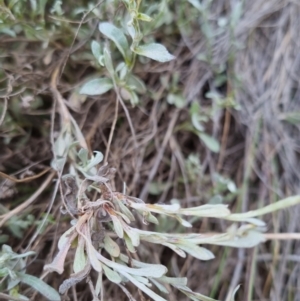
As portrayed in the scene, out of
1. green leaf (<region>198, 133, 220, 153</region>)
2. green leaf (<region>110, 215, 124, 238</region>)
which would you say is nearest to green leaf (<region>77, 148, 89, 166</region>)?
green leaf (<region>110, 215, 124, 238</region>)

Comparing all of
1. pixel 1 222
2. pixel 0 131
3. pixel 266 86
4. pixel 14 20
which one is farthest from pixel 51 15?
pixel 266 86

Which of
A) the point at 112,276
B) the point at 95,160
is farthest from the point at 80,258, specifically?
the point at 95,160

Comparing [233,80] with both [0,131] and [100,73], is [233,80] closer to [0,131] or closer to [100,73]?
[100,73]

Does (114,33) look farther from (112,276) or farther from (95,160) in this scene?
(112,276)

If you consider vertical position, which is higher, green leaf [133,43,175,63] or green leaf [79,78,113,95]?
green leaf [133,43,175,63]

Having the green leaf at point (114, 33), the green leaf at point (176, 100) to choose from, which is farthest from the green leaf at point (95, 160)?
the green leaf at point (176, 100)

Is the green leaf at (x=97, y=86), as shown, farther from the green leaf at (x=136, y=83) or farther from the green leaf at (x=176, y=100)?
the green leaf at (x=176, y=100)

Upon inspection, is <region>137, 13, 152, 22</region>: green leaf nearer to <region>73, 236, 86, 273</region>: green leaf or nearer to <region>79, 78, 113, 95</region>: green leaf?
<region>79, 78, 113, 95</region>: green leaf
